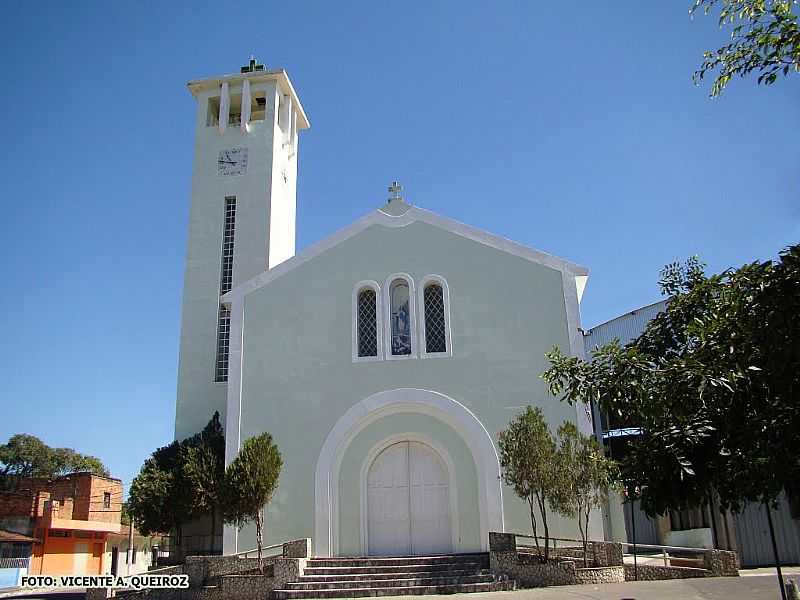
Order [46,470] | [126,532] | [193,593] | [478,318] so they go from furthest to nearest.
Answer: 1. [46,470]
2. [126,532]
3. [478,318]
4. [193,593]

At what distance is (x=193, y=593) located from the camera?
1653cm

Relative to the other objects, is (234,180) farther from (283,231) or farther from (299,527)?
(299,527)

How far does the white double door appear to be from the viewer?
1842 cm

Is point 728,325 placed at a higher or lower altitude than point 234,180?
lower

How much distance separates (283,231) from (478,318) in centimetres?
1015

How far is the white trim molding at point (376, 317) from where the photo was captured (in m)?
19.7

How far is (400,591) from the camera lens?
15.4m

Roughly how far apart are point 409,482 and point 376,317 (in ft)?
15.1

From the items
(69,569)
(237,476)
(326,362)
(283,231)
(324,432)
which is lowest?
(69,569)

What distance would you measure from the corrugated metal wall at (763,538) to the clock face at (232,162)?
64.5 ft

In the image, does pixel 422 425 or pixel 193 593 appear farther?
pixel 422 425

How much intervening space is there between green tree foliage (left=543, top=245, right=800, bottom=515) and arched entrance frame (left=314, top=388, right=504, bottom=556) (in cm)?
1065

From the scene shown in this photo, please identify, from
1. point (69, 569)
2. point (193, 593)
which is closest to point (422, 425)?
point (193, 593)

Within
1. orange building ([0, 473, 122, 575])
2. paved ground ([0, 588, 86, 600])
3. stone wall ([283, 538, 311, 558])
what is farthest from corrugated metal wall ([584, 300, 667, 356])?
orange building ([0, 473, 122, 575])
